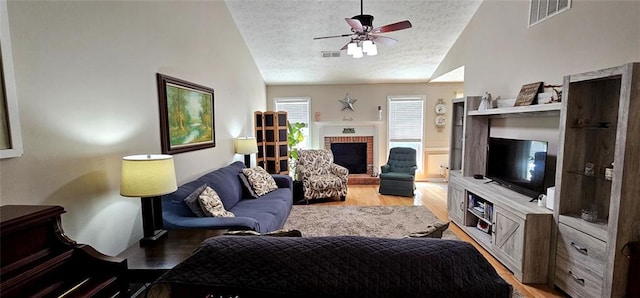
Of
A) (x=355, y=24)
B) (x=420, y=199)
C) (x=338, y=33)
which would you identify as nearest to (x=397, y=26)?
(x=355, y=24)

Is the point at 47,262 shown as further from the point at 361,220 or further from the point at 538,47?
the point at 538,47

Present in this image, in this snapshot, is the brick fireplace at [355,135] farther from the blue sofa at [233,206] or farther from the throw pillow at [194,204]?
the throw pillow at [194,204]

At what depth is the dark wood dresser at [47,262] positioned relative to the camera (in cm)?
100

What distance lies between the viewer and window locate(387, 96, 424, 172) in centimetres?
672

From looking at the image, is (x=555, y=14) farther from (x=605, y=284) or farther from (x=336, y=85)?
(x=336, y=85)

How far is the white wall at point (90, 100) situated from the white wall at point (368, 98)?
12.7ft

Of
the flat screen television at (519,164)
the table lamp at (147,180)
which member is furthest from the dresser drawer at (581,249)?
the table lamp at (147,180)

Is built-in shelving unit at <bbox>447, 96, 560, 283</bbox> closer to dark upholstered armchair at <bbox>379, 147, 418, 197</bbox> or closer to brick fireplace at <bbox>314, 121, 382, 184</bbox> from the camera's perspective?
dark upholstered armchair at <bbox>379, 147, 418, 197</bbox>

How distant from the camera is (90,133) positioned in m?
1.83

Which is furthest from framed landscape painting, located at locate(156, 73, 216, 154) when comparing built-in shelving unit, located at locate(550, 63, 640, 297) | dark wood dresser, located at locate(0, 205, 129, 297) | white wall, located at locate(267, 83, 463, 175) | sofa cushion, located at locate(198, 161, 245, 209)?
built-in shelving unit, located at locate(550, 63, 640, 297)

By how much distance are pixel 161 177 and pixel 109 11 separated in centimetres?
125

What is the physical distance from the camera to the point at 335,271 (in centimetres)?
103

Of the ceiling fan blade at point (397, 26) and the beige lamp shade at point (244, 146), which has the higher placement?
the ceiling fan blade at point (397, 26)

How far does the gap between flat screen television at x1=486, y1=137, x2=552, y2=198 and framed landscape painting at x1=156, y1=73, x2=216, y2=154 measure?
3668 millimetres
